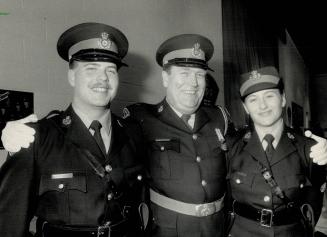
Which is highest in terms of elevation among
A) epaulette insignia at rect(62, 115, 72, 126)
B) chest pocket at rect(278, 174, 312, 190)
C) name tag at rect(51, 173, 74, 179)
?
epaulette insignia at rect(62, 115, 72, 126)

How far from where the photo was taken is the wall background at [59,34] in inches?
78.6

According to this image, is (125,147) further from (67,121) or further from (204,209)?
(204,209)

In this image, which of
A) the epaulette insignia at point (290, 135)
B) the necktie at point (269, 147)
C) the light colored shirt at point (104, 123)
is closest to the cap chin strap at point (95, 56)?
the light colored shirt at point (104, 123)

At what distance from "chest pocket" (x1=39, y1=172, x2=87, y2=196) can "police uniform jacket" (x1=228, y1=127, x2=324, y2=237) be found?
96cm

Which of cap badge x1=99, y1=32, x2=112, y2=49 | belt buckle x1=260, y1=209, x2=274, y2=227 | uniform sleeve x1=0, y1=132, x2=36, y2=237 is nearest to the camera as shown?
Answer: uniform sleeve x1=0, y1=132, x2=36, y2=237

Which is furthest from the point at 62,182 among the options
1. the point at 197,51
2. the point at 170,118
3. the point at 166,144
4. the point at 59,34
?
the point at 197,51

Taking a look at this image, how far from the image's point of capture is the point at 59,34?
2277mm

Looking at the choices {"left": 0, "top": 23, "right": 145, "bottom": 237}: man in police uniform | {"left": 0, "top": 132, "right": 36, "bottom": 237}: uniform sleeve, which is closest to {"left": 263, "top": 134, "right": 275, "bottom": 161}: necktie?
{"left": 0, "top": 23, "right": 145, "bottom": 237}: man in police uniform

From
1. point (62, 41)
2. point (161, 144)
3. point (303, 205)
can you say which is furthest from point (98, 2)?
point (303, 205)

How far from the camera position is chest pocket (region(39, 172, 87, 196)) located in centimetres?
159

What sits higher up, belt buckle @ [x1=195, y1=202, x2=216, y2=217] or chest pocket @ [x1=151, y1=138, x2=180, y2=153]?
chest pocket @ [x1=151, y1=138, x2=180, y2=153]

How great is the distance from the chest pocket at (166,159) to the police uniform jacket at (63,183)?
0.34 meters

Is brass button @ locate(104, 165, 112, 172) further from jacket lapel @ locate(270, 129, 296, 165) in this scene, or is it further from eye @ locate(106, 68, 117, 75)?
jacket lapel @ locate(270, 129, 296, 165)

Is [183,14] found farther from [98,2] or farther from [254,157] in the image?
[254,157]
